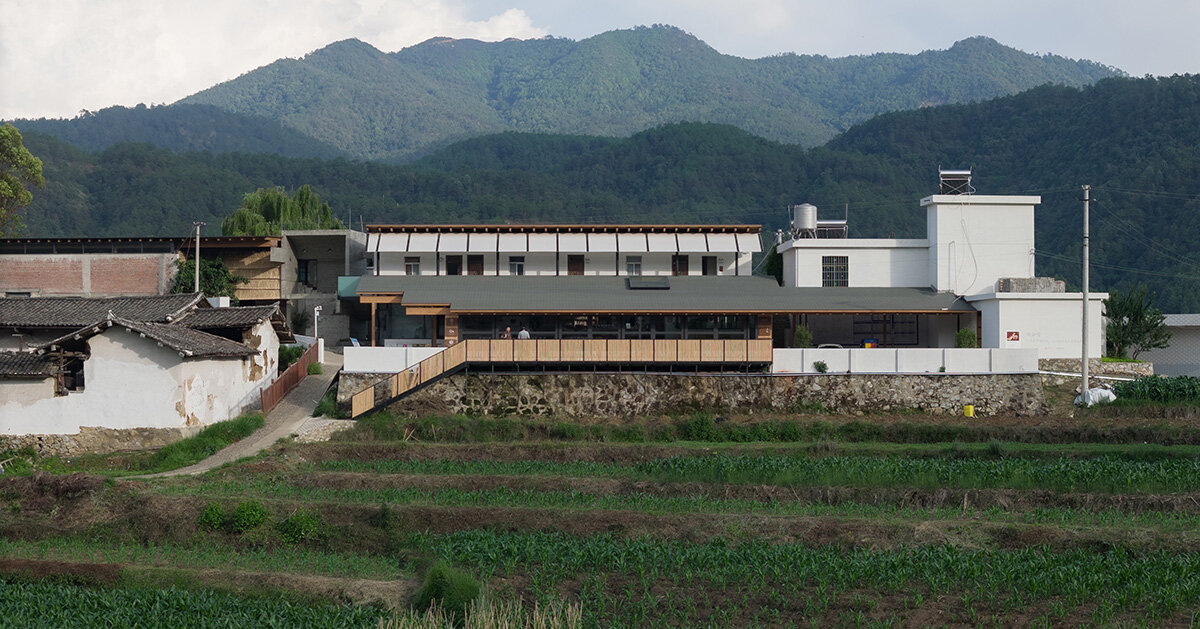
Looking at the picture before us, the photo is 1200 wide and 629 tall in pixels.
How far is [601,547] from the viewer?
19.8 m

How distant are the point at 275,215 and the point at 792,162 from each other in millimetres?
66166

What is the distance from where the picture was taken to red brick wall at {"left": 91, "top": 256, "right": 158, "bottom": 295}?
47.3 m

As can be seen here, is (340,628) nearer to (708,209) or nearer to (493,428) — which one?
(493,428)

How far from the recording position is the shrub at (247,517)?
21906 millimetres

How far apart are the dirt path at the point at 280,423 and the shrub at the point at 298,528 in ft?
21.7

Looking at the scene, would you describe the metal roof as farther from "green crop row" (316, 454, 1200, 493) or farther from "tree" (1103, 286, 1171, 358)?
"green crop row" (316, 454, 1200, 493)

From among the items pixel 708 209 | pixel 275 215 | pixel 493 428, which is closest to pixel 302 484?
pixel 493 428

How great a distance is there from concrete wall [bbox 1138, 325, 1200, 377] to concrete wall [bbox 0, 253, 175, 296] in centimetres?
4825

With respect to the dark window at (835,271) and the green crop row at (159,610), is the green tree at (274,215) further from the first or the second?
the green crop row at (159,610)

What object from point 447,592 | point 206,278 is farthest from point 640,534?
point 206,278

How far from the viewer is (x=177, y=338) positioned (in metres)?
31.6

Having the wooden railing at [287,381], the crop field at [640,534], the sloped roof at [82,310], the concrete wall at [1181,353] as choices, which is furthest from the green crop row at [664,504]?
the concrete wall at [1181,353]

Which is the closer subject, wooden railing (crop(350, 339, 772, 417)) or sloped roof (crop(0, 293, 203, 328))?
sloped roof (crop(0, 293, 203, 328))

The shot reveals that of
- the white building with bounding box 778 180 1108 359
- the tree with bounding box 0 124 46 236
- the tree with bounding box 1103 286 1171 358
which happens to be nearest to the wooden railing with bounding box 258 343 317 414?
the white building with bounding box 778 180 1108 359
